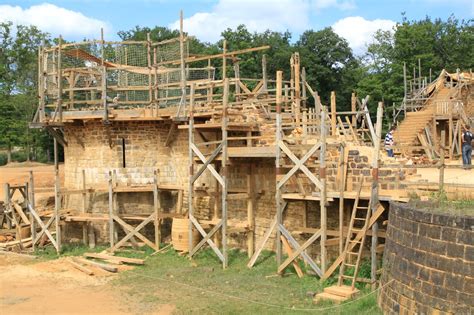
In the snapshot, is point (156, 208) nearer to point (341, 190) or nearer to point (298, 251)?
point (298, 251)

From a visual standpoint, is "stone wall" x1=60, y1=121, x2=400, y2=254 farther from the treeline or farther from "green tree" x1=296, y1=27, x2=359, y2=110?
"green tree" x1=296, y1=27, x2=359, y2=110

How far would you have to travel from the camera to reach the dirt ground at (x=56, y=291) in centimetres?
1280

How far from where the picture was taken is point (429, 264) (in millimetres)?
9219

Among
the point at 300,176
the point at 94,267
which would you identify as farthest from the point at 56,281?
the point at 300,176

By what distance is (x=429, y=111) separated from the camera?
Result: 91.9 feet

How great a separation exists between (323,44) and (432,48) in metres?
8.99

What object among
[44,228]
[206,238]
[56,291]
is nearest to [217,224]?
[206,238]

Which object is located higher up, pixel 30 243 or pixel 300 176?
pixel 300 176

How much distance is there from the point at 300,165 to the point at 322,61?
3557 cm

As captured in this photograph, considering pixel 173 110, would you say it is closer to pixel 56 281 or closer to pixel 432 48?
pixel 56 281

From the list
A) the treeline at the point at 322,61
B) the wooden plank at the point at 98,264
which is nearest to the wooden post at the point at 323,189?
the wooden plank at the point at 98,264

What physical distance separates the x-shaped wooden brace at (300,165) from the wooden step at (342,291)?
7.70 ft

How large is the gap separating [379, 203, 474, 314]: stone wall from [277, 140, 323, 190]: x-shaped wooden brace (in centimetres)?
305

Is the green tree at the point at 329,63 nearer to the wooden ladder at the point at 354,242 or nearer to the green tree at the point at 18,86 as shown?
the green tree at the point at 18,86
